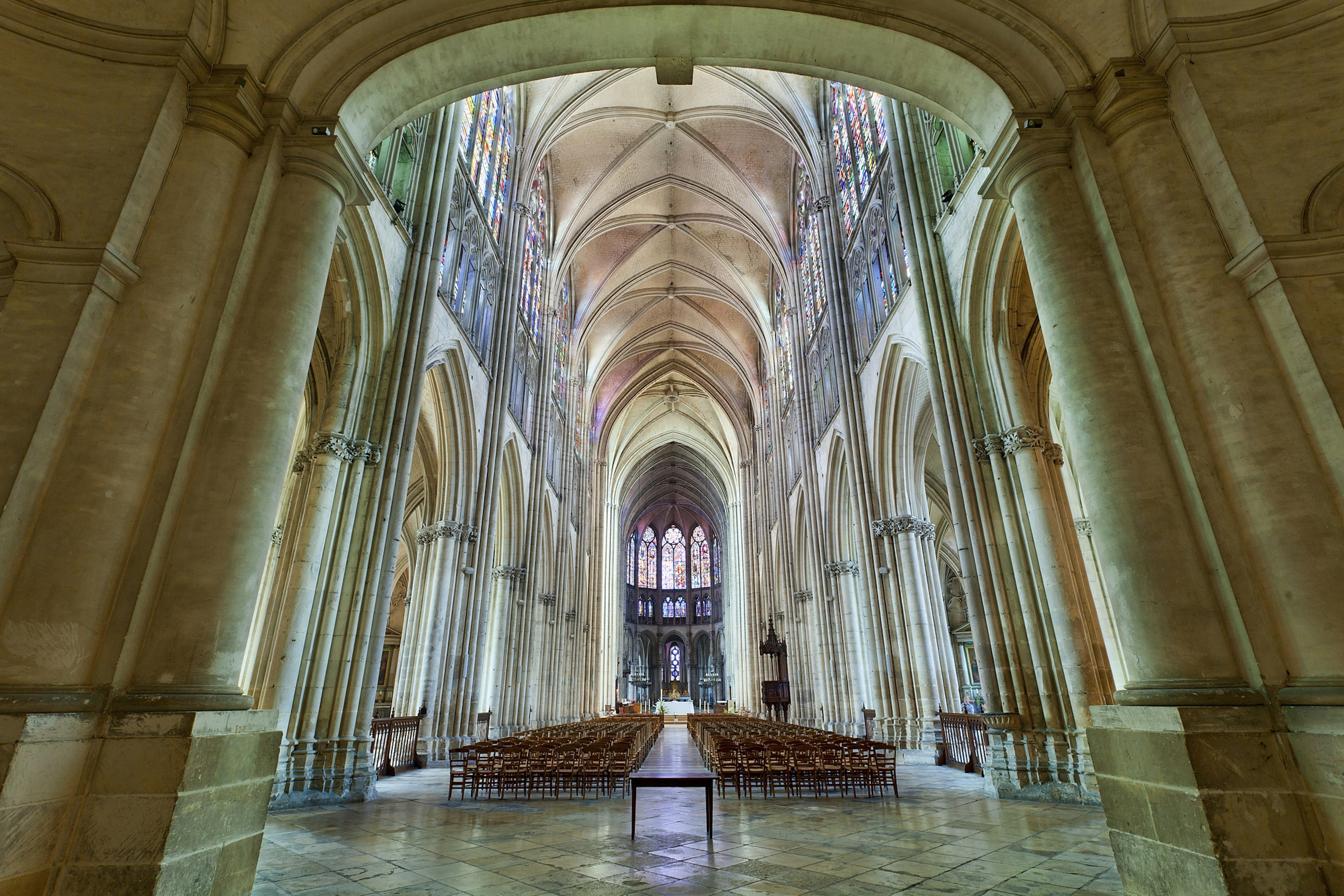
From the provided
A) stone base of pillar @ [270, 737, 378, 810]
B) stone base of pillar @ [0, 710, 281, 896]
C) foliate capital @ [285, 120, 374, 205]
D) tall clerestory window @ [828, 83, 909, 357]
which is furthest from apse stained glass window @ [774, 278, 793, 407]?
stone base of pillar @ [0, 710, 281, 896]

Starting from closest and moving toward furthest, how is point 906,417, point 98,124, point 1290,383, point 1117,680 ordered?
point 1290,383, point 98,124, point 1117,680, point 906,417

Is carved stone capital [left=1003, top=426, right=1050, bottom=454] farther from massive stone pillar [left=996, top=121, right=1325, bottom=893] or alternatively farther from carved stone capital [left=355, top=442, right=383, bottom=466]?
carved stone capital [left=355, top=442, right=383, bottom=466]

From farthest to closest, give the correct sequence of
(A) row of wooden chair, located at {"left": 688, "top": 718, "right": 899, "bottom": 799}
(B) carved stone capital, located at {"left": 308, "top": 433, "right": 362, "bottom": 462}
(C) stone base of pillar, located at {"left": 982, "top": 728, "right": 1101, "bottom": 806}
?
1. (B) carved stone capital, located at {"left": 308, "top": 433, "right": 362, "bottom": 462}
2. (A) row of wooden chair, located at {"left": 688, "top": 718, "right": 899, "bottom": 799}
3. (C) stone base of pillar, located at {"left": 982, "top": 728, "right": 1101, "bottom": 806}

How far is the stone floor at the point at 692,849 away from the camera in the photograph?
4051 millimetres

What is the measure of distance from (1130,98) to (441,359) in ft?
37.4

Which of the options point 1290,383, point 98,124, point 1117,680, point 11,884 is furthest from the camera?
point 1117,680

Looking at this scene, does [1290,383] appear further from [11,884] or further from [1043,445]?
[11,884]

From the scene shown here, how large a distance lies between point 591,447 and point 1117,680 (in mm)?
27848

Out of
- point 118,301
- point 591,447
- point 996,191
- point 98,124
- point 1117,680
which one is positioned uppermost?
point 591,447

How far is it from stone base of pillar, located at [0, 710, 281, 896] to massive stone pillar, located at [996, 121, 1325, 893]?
5.35 m

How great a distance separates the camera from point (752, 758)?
8734mm

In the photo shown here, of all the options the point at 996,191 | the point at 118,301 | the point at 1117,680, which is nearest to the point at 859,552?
the point at 1117,680

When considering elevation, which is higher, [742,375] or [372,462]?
[742,375]

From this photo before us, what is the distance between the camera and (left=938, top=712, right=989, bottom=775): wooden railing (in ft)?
36.4
